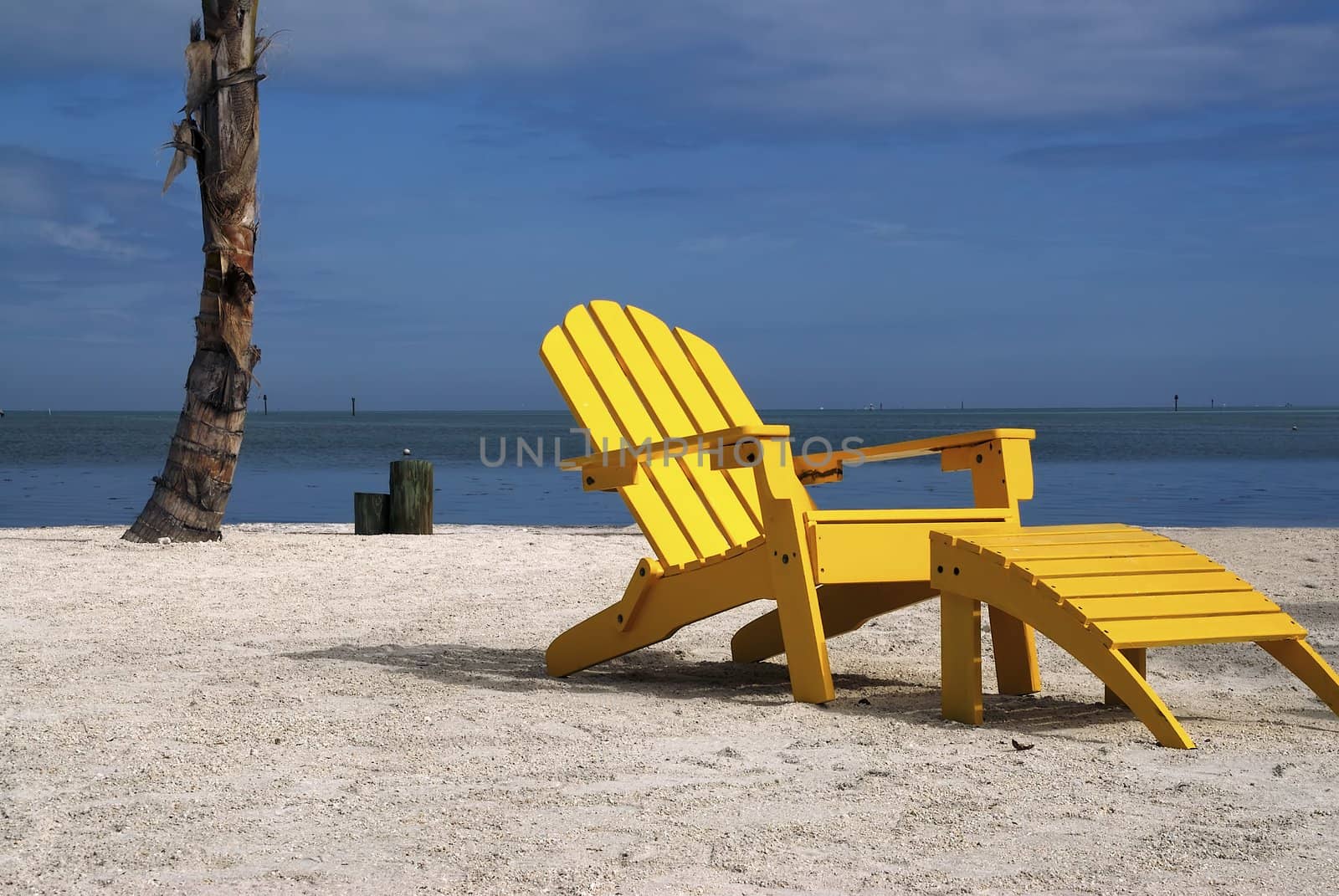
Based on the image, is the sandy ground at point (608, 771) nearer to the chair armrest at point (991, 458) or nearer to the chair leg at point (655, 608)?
the chair leg at point (655, 608)

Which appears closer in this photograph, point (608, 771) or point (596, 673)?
point (608, 771)

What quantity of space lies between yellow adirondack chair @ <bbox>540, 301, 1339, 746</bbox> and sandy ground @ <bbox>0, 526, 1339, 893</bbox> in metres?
0.16

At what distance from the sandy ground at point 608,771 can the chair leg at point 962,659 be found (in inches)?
2.9

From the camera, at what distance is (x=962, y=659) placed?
10.4ft

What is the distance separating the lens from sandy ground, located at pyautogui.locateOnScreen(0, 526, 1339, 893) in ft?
6.77

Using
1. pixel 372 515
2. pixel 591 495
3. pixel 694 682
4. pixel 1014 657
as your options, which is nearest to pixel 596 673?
pixel 694 682

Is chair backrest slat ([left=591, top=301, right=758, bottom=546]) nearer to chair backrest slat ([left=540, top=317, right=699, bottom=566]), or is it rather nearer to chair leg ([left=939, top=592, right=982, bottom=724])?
chair backrest slat ([left=540, top=317, right=699, bottom=566])

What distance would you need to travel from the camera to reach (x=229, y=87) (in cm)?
769

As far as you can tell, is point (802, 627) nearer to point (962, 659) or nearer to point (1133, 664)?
point (962, 659)

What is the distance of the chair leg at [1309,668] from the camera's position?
3105 millimetres

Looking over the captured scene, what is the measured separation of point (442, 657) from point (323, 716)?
1035mm

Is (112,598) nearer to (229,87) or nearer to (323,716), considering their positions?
(323,716)

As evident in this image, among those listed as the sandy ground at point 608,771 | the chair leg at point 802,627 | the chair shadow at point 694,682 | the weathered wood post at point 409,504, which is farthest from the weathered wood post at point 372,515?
the chair leg at point 802,627

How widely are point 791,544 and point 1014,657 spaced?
0.93 meters
